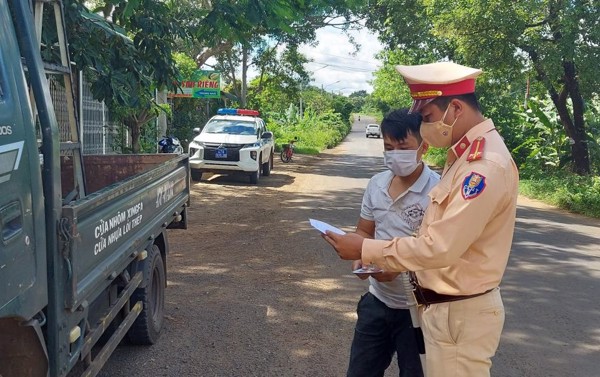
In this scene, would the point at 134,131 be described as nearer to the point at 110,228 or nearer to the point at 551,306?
the point at 551,306

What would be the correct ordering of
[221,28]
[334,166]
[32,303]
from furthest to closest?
1. [334,166]
2. [221,28]
3. [32,303]

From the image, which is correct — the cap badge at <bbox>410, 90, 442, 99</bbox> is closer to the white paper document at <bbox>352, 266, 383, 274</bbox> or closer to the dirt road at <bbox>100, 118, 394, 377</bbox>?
the white paper document at <bbox>352, 266, 383, 274</bbox>

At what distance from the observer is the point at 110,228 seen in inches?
130

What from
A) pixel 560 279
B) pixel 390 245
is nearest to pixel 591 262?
pixel 560 279

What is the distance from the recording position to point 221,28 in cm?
783

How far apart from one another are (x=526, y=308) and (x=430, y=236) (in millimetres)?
4496

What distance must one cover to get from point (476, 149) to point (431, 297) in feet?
1.89

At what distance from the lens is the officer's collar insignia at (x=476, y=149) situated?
212 centimetres

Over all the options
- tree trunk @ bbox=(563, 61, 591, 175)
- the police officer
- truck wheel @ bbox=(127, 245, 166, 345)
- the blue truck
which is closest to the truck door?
the blue truck

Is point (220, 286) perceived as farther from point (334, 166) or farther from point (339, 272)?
point (334, 166)

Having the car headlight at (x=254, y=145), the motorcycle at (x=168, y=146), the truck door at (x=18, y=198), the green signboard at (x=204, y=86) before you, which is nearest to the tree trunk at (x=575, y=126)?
the car headlight at (x=254, y=145)

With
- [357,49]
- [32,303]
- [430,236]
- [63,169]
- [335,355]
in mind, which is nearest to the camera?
[430,236]

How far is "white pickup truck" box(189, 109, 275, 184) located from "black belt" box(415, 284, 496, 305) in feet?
42.5

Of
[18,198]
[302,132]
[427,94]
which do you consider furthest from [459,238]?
[302,132]
